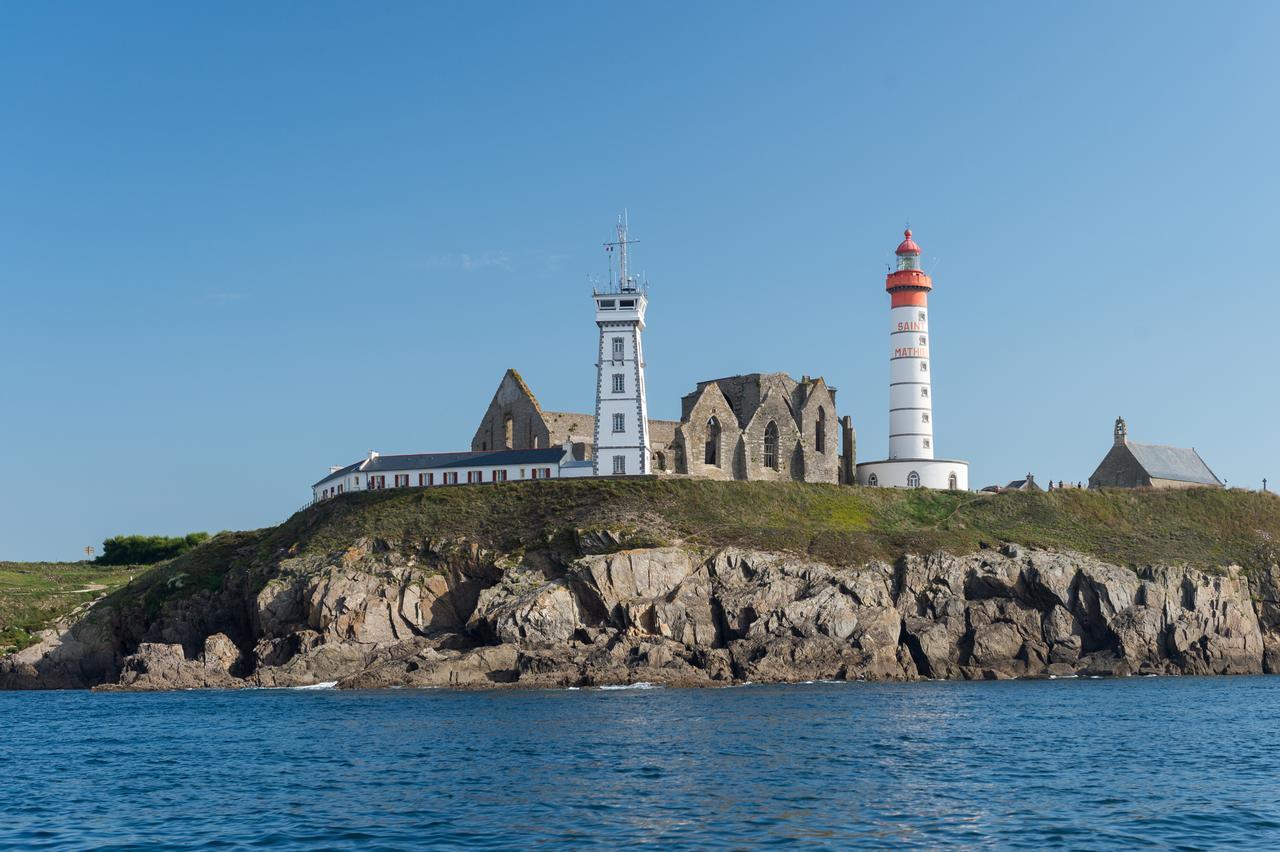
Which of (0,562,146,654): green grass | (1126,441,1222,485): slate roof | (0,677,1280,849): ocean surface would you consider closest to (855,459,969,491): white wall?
(1126,441,1222,485): slate roof

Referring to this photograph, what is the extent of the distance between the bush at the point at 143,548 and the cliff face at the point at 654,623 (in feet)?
123

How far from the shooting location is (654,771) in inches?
1507

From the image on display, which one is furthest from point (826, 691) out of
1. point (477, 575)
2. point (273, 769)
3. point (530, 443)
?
point (530, 443)

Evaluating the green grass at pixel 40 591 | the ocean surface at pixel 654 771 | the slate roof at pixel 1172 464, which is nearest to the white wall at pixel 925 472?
the slate roof at pixel 1172 464

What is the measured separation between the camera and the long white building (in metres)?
93.2

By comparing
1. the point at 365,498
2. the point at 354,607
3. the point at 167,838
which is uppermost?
the point at 365,498

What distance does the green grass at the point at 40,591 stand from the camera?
86312mm

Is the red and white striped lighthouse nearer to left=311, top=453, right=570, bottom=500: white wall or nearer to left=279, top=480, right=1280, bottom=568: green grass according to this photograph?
left=279, top=480, right=1280, bottom=568: green grass

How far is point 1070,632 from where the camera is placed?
7538 cm

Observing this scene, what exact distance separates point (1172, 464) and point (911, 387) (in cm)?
2418

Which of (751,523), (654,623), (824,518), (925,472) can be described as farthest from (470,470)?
(925,472)

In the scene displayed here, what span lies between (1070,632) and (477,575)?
1326 inches

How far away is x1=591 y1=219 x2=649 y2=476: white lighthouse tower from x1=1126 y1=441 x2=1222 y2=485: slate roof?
133 feet

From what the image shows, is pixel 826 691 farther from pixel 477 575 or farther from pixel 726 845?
pixel 726 845
